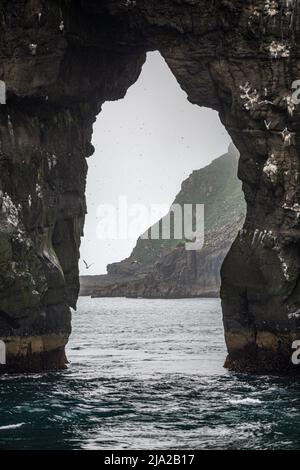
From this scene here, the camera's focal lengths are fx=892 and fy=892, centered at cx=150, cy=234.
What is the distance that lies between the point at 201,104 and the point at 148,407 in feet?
83.8

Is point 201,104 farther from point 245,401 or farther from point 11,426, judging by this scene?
point 11,426

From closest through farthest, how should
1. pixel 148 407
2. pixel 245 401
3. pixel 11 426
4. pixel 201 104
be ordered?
pixel 11 426 < pixel 148 407 < pixel 245 401 < pixel 201 104

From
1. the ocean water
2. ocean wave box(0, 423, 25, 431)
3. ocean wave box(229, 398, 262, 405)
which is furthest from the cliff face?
ocean wave box(0, 423, 25, 431)

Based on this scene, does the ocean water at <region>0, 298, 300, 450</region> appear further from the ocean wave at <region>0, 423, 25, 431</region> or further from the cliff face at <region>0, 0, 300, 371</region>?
the cliff face at <region>0, 0, 300, 371</region>

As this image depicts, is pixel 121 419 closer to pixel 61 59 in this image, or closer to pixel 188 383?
pixel 188 383

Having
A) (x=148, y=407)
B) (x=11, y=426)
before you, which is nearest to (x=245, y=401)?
(x=148, y=407)

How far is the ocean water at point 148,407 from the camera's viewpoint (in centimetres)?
4053

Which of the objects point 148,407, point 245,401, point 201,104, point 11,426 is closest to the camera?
point 11,426

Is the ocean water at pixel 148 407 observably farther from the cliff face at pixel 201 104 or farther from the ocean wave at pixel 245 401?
the cliff face at pixel 201 104

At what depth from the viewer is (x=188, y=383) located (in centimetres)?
6119

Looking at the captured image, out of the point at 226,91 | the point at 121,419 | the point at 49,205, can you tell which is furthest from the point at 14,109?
the point at 121,419

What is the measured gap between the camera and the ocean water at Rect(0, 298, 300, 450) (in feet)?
133

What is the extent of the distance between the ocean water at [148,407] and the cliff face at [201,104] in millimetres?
3893

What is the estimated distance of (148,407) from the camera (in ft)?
165
